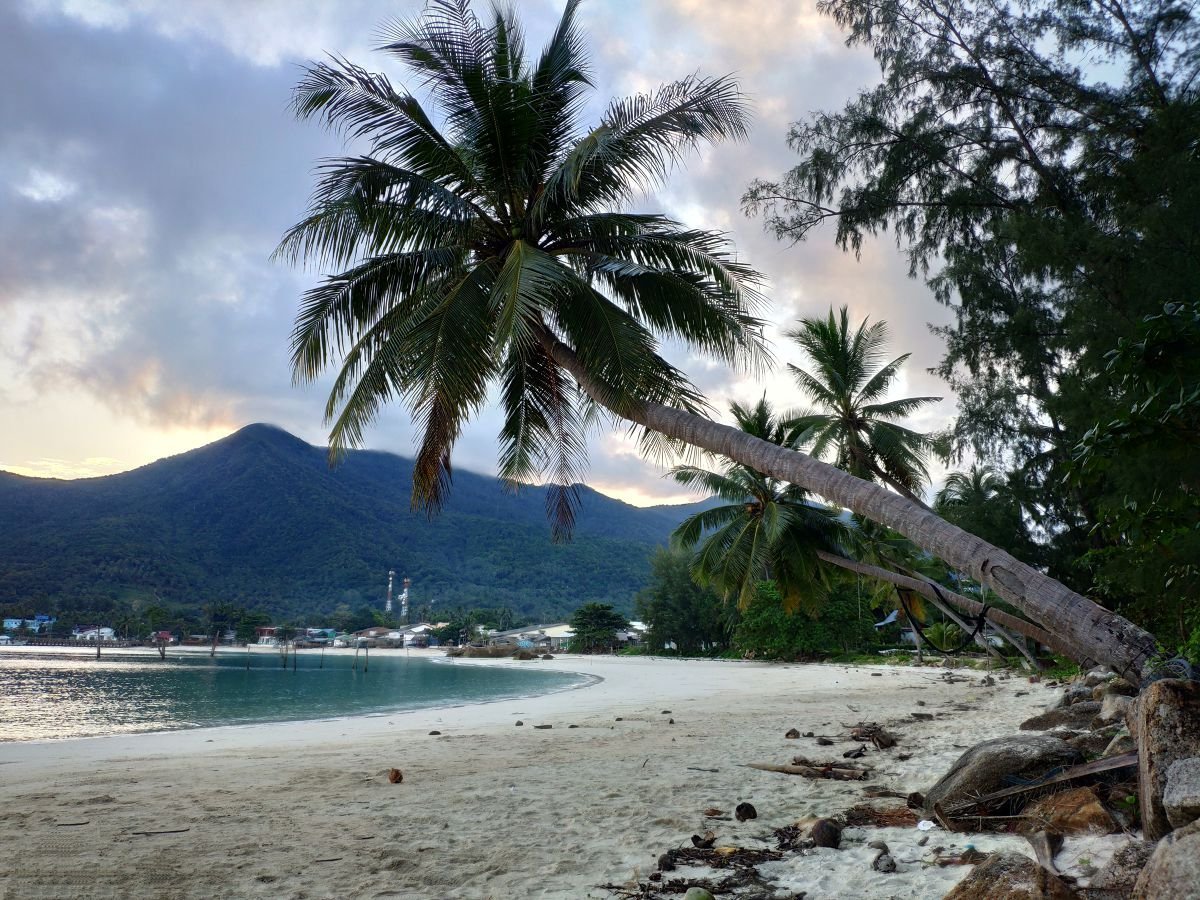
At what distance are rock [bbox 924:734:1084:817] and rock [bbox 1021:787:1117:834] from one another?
31 centimetres

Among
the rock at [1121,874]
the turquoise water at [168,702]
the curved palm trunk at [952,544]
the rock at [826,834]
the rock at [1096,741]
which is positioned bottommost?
the turquoise water at [168,702]

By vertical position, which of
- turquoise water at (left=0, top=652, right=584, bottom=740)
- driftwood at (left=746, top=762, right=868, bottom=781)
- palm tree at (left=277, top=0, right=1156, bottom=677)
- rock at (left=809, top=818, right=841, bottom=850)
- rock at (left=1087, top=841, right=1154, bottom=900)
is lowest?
turquoise water at (left=0, top=652, right=584, bottom=740)

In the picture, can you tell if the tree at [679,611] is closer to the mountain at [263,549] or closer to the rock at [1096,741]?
the mountain at [263,549]

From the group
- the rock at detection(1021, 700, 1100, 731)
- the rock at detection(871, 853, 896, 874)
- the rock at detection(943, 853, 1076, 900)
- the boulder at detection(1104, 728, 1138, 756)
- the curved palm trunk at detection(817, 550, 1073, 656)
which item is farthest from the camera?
the curved palm trunk at detection(817, 550, 1073, 656)

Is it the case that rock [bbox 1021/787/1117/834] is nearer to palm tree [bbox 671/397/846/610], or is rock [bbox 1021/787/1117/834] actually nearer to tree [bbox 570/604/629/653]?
→ palm tree [bbox 671/397/846/610]

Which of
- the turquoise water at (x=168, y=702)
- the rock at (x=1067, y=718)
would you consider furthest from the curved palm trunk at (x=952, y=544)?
the turquoise water at (x=168, y=702)

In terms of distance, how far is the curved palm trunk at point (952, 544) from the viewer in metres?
4.18

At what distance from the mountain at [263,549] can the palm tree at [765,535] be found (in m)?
90.5

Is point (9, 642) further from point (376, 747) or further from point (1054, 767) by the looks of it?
point (1054, 767)

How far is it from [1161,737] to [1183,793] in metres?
0.46

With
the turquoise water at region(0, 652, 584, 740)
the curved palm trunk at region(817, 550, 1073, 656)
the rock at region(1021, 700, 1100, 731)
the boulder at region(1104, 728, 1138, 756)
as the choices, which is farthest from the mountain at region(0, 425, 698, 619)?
the boulder at region(1104, 728, 1138, 756)

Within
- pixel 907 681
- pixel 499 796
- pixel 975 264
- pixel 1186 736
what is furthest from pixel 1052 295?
pixel 907 681

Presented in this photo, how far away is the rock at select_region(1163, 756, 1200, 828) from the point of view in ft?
9.23

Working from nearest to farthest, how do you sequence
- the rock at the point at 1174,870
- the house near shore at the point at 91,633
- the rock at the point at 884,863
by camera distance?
the rock at the point at 1174,870, the rock at the point at 884,863, the house near shore at the point at 91,633
